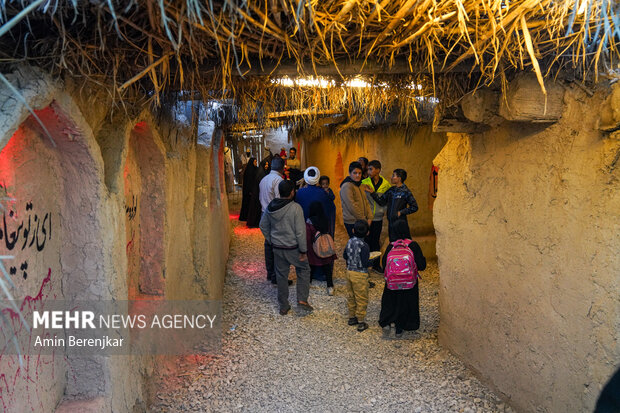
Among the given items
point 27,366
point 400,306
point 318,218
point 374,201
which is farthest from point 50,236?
point 374,201

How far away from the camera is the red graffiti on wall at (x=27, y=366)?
204cm

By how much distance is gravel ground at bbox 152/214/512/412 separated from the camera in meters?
3.67

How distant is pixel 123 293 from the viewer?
296 cm

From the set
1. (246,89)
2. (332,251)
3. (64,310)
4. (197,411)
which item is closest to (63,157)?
(64,310)

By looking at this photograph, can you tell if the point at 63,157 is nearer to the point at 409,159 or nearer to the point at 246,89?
the point at 246,89

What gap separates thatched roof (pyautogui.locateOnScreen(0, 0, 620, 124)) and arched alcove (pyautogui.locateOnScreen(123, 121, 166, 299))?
0.89m

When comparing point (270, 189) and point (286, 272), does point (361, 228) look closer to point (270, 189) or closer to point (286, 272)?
point (286, 272)

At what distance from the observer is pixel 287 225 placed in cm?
534

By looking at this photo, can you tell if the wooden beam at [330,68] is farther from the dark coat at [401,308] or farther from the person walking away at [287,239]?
the person walking away at [287,239]

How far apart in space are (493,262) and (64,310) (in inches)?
128

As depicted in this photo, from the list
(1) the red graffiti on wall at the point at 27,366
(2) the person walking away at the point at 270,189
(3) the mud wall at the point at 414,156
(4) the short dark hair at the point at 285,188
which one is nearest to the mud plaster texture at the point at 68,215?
(1) the red graffiti on wall at the point at 27,366

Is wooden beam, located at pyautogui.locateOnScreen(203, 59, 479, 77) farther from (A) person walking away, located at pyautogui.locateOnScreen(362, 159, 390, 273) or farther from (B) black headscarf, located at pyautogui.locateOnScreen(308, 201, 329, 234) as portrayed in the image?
(A) person walking away, located at pyautogui.locateOnScreen(362, 159, 390, 273)

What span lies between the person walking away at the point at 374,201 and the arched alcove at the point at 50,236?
4586 mm

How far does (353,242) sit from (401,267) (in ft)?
1.98
